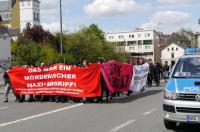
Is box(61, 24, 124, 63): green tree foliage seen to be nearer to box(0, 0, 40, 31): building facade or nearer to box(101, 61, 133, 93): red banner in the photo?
box(101, 61, 133, 93): red banner

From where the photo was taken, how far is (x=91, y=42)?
278 ft

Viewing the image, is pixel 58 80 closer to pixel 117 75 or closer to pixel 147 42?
pixel 117 75

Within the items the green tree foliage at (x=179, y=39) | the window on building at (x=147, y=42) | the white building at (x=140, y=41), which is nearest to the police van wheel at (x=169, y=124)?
the white building at (x=140, y=41)

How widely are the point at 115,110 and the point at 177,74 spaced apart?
505 cm

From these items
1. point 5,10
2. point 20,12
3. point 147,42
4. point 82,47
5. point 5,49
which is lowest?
point 5,49

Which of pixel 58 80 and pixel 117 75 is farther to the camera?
pixel 117 75

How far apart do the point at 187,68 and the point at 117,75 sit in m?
9.21

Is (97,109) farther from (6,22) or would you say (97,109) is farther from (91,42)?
(6,22)

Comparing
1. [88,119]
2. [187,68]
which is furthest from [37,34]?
[187,68]

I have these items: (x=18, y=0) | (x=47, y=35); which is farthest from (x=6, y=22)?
(x=47, y=35)

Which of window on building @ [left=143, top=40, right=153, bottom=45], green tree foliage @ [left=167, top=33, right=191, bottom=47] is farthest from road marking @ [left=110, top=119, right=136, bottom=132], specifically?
green tree foliage @ [left=167, top=33, right=191, bottom=47]

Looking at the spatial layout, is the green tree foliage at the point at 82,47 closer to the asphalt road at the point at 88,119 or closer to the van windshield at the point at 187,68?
the asphalt road at the point at 88,119

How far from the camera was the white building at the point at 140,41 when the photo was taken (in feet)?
543

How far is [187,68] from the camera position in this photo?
468 inches
